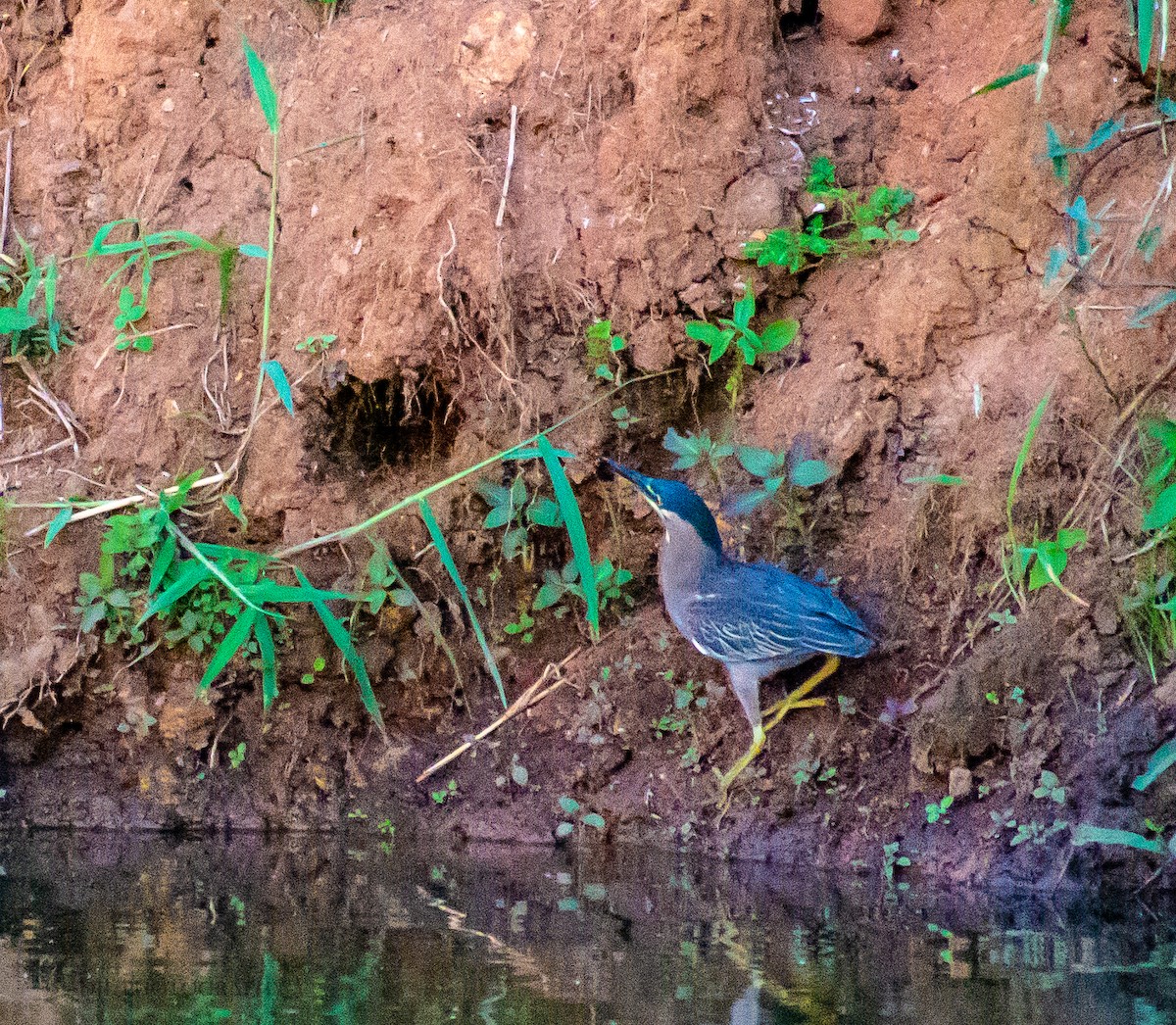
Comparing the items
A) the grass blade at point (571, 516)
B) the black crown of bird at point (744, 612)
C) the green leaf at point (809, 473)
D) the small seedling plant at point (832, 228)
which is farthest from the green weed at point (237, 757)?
the small seedling plant at point (832, 228)

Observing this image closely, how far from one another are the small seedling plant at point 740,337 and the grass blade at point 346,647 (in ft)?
4.93

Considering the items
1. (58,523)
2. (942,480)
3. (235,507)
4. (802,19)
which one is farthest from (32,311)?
(942,480)

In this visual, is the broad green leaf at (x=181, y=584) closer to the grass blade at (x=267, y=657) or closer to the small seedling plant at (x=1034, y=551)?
the grass blade at (x=267, y=657)

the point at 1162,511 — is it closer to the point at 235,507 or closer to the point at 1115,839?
the point at 1115,839

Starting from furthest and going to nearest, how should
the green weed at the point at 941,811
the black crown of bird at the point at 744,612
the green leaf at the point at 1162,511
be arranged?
the black crown of bird at the point at 744,612 < the green weed at the point at 941,811 < the green leaf at the point at 1162,511

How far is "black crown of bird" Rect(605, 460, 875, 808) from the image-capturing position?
4449 mm

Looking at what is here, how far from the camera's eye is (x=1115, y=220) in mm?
4719

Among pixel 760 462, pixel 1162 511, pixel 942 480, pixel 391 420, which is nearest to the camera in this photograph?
pixel 1162 511

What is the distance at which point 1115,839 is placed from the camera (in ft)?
12.9

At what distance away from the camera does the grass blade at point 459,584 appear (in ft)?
15.3

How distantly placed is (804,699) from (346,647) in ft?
4.84

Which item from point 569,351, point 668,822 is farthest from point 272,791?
point 569,351

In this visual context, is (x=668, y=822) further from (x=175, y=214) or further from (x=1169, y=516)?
(x=175, y=214)

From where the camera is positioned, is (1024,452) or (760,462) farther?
(760,462)
